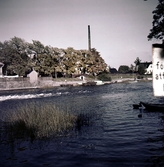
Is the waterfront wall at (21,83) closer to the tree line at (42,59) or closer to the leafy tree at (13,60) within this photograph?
the tree line at (42,59)

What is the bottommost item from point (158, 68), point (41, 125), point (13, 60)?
point (41, 125)

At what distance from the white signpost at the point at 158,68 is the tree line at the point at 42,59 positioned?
234ft

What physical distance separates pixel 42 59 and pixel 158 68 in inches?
2923

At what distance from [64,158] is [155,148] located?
3881mm

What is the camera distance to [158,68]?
597 cm

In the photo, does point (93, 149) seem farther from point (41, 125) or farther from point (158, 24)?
point (158, 24)

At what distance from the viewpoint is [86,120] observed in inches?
528

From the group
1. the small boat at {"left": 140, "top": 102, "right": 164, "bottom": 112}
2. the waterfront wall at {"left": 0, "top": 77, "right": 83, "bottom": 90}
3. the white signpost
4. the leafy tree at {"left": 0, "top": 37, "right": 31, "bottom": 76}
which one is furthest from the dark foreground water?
the leafy tree at {"left": 0, "top": 37, "right": 31, "bottom": 76}

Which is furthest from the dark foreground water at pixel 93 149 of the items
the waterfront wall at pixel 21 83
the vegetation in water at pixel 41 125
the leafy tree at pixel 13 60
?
the leafy tree at pixel 13 60

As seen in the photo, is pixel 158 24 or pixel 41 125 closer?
pixel 41 125

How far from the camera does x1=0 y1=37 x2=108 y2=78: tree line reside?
243ft

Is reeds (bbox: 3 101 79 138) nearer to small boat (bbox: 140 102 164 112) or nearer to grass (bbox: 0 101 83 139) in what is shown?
grass (bbox: 0 101 83 139)

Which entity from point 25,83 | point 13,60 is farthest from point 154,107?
point 13,60

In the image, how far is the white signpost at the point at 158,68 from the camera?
5602mm
